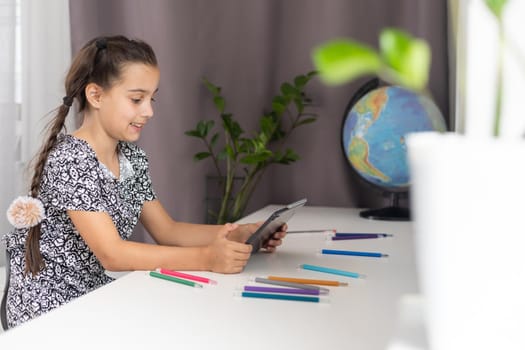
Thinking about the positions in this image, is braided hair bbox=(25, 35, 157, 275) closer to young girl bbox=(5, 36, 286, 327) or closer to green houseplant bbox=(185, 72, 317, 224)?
young girl bbox=(5, 36, 286, 327)

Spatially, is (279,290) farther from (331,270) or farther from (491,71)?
(491,71)

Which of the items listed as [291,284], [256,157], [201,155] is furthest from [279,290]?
[201,155]

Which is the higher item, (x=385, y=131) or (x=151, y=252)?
(x=385, y=131)

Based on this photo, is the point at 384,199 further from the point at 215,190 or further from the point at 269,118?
the point at 215,190

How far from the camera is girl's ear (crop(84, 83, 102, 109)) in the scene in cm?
145

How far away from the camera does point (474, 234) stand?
16.2 inches

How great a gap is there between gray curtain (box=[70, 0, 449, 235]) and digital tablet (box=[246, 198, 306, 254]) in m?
0.91

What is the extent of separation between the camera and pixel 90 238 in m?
1.27

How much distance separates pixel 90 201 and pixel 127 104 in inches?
9.6

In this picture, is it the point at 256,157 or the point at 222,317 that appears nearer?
the point at 222,317

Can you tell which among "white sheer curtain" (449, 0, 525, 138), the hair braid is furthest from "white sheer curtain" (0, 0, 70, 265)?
"white sheer curtain" (449, 0, 525, 138)

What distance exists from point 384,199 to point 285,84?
0.45 meters

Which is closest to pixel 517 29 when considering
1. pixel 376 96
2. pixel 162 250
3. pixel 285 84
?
pixel 162 250

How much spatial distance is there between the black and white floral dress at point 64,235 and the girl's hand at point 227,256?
28cm
